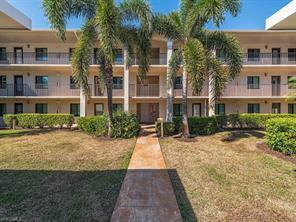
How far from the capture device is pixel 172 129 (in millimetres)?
13352

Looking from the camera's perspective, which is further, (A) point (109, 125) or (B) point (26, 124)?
(B) point (26, 124)

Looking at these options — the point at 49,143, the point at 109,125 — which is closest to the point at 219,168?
the point at 109,125

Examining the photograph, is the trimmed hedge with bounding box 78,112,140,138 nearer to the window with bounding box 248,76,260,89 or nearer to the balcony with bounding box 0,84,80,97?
the balcony with bounding box 0,84,80,97

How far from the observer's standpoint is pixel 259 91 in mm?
19922

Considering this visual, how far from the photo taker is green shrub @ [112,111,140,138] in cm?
1250

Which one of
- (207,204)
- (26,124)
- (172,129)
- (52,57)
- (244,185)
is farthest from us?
(52,57)

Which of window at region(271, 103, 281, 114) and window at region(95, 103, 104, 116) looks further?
window at region(95, 103, 104, 116)

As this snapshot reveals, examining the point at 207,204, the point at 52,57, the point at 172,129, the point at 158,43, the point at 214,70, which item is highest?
the point at 158,43

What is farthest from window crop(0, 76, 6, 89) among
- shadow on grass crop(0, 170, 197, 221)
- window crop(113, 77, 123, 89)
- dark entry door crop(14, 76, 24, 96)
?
shadow on grass crop(0, 170, 197, 221)

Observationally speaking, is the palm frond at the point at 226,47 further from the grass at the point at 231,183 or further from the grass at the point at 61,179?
the grass at the point at 61,179

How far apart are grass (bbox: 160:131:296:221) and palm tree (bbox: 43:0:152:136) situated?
5.72 m

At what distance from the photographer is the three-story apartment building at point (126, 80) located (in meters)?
19.5

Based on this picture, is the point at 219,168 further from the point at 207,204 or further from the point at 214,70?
the point at 214,70

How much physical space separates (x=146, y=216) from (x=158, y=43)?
1873cm
